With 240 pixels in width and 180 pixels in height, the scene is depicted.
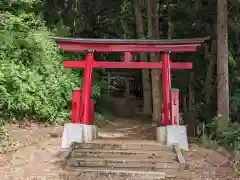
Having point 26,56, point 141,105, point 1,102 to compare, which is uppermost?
point 26,56

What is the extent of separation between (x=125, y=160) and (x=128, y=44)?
3.50 metres

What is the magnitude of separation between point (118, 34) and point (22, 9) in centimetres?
568

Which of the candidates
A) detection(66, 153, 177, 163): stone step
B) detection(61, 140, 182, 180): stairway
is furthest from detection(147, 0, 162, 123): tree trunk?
detection(66, 153, 177, 163): stone step

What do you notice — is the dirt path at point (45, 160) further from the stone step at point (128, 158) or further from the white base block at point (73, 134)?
the stone step at point (128, 158)

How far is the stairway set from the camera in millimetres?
8000

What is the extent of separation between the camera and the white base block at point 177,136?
939 centimetres

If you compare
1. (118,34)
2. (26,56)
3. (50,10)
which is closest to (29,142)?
(26,56)

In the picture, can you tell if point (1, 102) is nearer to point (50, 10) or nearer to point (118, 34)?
point (50, 10)

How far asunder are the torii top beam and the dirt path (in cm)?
265

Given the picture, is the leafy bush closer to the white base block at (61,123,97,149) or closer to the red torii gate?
the red torii gate

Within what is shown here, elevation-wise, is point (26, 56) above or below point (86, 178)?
above

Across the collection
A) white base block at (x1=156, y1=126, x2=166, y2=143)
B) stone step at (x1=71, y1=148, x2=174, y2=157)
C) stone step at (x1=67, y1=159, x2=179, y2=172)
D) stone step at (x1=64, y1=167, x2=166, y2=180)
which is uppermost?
white base block at (x1=156, y1=126, x2=166, y2=143)

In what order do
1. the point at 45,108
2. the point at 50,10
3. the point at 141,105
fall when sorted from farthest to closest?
the point at 141,105, the point at 50,10, the point at 45,108

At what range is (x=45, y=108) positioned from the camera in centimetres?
1135
